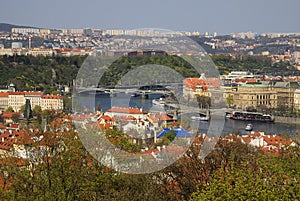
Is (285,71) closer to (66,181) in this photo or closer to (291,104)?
(291,104)

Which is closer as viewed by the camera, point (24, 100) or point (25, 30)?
point (24, 100)

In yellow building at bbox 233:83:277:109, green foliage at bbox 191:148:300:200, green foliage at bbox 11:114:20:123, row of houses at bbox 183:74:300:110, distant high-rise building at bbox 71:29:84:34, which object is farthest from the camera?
distant high-rise building at bbox 71:29:84:34

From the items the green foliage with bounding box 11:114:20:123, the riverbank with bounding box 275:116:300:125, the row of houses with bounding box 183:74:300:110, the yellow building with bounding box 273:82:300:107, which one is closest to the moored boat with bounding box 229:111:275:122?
the riverbank with bounding box 275:116:300:125

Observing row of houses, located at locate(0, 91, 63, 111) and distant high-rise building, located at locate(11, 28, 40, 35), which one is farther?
distant high-rise building, located at locate(11, 28, 40, 35)

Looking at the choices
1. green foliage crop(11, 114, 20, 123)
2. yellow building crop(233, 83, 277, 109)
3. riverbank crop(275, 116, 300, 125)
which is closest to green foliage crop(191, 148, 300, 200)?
green foliage crop(11, 114, 20, 123)

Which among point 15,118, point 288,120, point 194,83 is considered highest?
point 194,83

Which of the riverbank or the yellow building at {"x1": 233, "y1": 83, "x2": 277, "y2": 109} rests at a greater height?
the yellow building at {"x1": 233, "y1": 83, "x2": 277, "y2": 109}

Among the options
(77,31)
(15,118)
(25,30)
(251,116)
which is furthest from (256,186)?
(77,31)

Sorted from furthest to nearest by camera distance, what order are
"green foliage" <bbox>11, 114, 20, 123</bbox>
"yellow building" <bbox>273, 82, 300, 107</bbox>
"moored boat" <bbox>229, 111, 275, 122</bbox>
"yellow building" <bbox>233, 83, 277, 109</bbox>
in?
"yellow building" <bbox>273, 82, 300, 107</bbox> → "yellow building" <bbox>233, 83, 277, 109</bbox> → "moored boat" <bbox>229, 111, 275, 122</bbox> → "green foliage" <bbox>11, 114, 20, 123</bbox>

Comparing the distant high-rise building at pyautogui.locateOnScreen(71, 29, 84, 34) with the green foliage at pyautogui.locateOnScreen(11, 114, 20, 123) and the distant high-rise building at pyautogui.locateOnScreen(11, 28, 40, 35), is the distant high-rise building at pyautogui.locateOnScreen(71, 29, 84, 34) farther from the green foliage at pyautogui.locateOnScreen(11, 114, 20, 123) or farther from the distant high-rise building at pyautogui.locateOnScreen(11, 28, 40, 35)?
the green foliage at pyautogui.locateOnScreen(11, 114, 20, 123)

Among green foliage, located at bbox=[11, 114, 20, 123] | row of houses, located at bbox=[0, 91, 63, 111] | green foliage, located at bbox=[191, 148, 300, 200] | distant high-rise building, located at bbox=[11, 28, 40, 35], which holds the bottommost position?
green foliage, located at bbox=[11, 114, 20, 123]

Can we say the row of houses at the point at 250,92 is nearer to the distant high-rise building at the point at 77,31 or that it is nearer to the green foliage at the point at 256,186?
the green foliage at the point at 256,186

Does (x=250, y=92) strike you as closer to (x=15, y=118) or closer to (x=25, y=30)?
(x=15, y=118)
